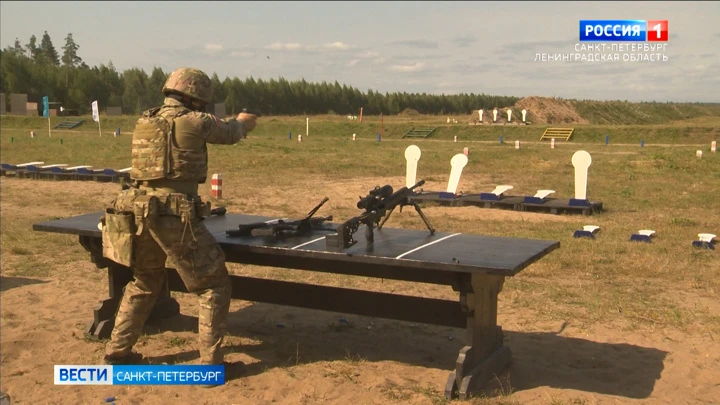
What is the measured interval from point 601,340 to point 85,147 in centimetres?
2493

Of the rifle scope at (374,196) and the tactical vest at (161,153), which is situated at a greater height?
the tactical vest at (161,153)

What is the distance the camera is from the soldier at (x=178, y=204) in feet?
16.0

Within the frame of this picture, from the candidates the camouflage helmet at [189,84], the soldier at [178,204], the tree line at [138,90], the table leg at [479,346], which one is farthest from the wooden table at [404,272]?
the tree line at [138,90]

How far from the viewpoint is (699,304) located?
7.18 meters

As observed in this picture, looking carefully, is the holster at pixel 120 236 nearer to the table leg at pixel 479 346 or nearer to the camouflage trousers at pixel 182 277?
the camouflage trousers at pixel 182 277

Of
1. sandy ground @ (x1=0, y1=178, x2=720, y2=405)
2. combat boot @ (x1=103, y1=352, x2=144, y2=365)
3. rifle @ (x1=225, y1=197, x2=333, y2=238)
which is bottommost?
sandy ground @ (x1=0, y1=178, x2=720, y2=405)

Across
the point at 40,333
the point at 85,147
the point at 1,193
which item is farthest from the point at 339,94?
the point at 40,333

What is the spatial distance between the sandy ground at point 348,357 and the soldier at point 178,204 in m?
0.60

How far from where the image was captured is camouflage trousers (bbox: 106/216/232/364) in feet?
16.1

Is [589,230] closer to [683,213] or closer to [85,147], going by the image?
[683,213]

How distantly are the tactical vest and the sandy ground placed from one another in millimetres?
1413

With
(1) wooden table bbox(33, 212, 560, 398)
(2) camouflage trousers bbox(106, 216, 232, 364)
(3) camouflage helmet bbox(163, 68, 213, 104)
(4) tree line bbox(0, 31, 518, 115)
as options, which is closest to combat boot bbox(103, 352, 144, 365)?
(2) camouflage trousers bbox(106, 216, 232, 364)

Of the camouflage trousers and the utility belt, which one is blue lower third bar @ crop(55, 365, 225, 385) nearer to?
the camouflage trousers

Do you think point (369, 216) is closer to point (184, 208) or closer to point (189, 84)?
point (184, 208)
